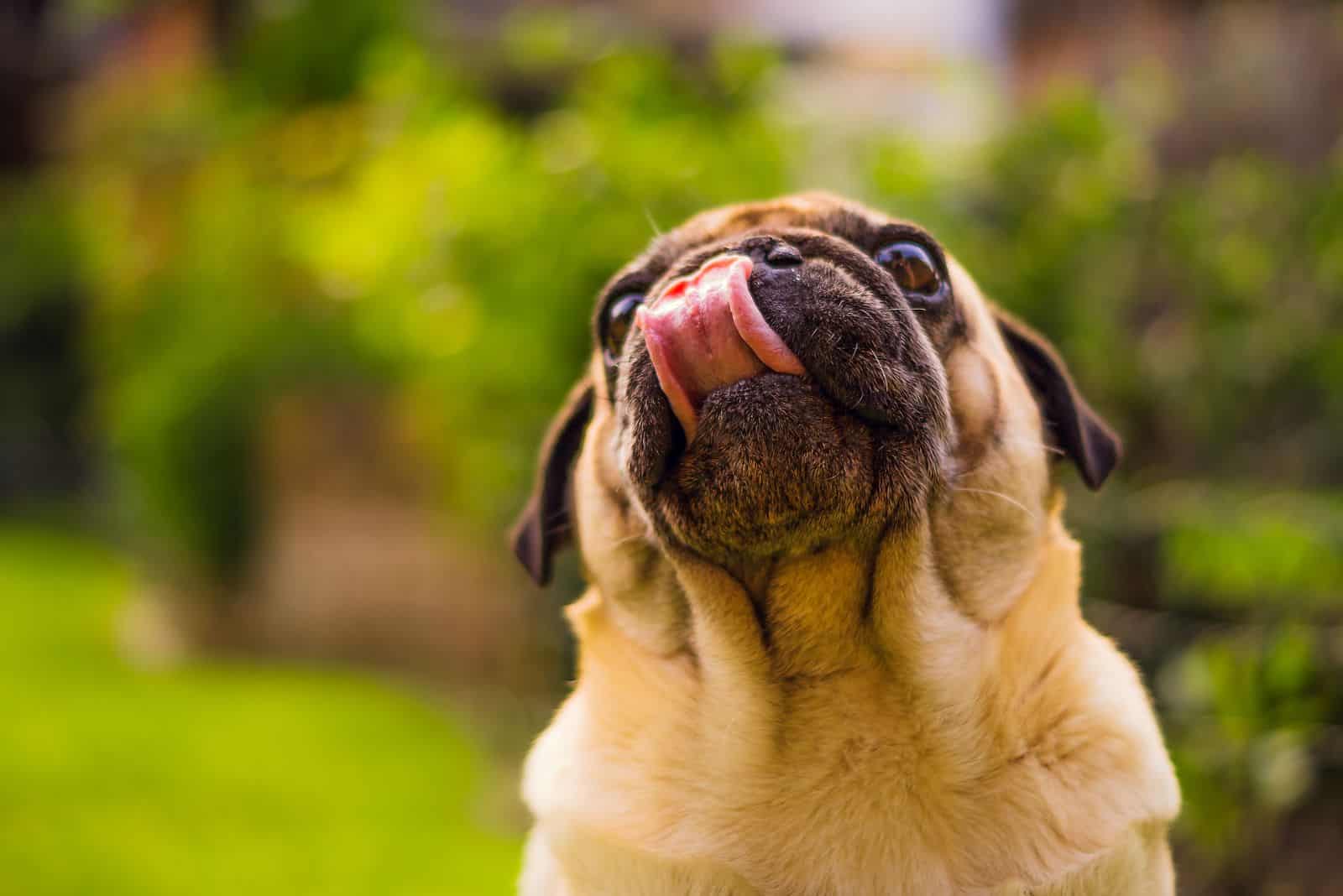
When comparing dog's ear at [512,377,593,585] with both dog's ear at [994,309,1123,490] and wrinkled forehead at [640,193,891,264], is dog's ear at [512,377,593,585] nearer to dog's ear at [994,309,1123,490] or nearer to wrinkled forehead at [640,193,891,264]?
wrinkled forehead at [640,193,891,264]

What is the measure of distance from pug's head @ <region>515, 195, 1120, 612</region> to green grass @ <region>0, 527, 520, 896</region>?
283 cm

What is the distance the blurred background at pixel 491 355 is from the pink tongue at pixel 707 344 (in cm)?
67

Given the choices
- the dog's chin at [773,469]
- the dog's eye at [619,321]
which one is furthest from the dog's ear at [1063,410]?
the dog's eye at [619,321]

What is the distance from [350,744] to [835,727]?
15.7ft

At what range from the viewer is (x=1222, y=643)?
353 centimetres

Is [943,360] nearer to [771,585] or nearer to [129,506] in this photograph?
[771,585]

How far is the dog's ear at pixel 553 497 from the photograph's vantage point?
2436mm

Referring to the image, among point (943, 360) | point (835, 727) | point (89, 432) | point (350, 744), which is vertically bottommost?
point (89, 432)

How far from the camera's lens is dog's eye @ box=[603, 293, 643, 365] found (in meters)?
2.18

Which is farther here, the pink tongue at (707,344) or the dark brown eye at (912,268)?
the dark brown eye at (912,268)

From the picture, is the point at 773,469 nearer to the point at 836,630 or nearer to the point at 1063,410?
the point at 836,630

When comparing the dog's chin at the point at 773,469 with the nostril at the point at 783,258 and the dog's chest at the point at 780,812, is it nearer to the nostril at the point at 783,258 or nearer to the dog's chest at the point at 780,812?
the nostril at the point at 783,258

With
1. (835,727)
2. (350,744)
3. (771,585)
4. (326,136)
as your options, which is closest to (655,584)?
(771,585)

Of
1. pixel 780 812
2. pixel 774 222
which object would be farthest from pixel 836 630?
pixel 774 222
